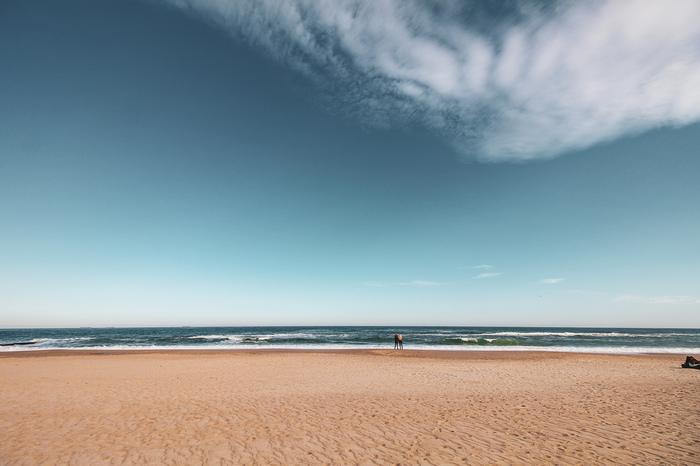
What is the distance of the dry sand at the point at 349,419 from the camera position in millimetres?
6383

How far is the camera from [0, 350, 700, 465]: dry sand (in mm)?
6383

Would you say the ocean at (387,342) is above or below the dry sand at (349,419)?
below

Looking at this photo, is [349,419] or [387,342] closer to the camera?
[349,419]

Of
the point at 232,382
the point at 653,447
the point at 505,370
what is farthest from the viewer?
the point at 505,370

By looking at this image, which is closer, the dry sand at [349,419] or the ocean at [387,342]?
the dry sand at [349,419]

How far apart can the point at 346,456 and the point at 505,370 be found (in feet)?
46.3

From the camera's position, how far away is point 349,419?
848 centimetres

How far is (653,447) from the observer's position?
6.66m

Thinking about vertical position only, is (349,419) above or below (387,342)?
above

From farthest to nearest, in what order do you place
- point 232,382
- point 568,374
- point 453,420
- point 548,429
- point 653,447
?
point 568,374, point 232,382, point 453,420, point 548,429, point 653,447

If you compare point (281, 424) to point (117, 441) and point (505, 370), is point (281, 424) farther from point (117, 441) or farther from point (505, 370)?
point (505, 370)

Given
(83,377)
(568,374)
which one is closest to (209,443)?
(83,377)

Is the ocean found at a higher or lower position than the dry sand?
lower

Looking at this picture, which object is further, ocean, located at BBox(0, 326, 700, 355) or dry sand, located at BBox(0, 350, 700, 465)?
ocean, located at BBox(0, 326, 700, 355)
